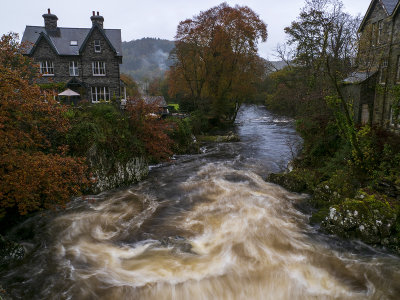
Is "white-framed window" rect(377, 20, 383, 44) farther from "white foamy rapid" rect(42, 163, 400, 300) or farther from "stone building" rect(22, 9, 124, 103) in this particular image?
"stone building" rect(22, 9, 124, 103)

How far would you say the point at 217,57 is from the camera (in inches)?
1283

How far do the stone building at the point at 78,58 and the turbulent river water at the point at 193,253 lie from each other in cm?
2071

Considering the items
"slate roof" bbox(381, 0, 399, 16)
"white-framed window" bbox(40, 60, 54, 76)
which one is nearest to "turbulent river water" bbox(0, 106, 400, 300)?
"slate roof" bbox(381, 0, 399, 16)

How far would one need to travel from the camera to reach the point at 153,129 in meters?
17.5

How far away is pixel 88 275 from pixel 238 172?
11.0 m

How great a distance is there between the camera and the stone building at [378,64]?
714 inches

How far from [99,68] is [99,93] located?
2.76 metres

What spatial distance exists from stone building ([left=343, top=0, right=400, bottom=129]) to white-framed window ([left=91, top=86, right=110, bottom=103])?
24317mm

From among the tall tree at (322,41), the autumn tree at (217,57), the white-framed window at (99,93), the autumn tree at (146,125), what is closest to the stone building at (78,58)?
the white-framed window at (99,93)

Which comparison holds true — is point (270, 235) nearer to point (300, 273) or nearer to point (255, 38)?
point (300, 273)

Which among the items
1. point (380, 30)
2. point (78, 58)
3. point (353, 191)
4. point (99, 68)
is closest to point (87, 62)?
point (78, 58)

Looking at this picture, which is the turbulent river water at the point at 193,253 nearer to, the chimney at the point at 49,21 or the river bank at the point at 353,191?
the river bank at the point at 353,191

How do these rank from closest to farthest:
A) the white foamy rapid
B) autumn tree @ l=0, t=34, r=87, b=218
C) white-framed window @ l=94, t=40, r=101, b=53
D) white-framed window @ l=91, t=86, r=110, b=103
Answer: the white foamy rapid < autumn tree @ l=0, t=34, r=87, b=218 < white-framed window @ l=94, t=40, r=101, b=53 < white-framed window @ l=91, t=86, r=110, b=103

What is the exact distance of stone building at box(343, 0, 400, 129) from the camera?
1814cm
